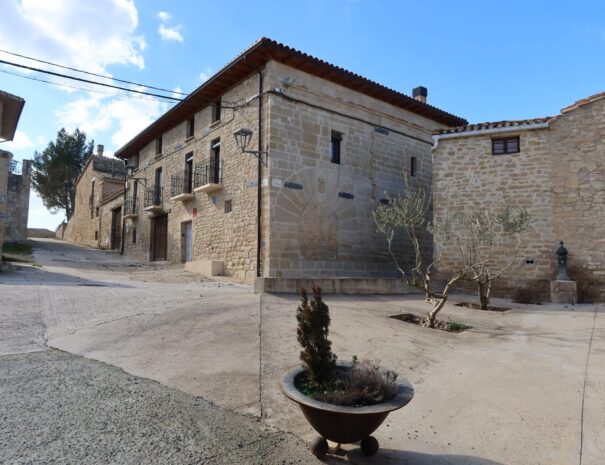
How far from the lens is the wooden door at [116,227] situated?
78.1 feet

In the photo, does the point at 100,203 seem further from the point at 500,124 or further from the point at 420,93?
the point at 500,124

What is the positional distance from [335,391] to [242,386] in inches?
52.1

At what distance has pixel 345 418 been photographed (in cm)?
236

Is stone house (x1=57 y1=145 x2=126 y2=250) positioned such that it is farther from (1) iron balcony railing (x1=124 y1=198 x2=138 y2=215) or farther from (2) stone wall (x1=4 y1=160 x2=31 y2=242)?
(2) stone wall (x1=4 y1=160 x2=31 y2=242)

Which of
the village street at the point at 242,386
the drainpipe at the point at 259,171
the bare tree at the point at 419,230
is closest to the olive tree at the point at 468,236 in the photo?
the bare tree at the point at 419,230

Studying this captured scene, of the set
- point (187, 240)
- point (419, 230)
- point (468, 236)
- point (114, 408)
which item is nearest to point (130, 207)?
point (187, 240)

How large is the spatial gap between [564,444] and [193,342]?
11.7 feet

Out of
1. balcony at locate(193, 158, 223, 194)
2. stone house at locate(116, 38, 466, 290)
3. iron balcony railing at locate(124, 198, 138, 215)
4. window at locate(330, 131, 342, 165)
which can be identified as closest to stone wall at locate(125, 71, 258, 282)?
stone house at locate(116, 38, 466, 290)

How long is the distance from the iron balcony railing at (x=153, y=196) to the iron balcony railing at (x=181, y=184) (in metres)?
1.45

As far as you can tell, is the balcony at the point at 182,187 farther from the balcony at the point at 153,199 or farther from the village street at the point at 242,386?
the village street at the point at 242,386

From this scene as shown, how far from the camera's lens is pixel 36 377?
3457 mm

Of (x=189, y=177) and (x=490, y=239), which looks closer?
(x=490, y=239)

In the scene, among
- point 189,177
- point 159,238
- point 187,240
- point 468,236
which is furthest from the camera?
point 159,238

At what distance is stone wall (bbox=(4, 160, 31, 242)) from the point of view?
22281 millimetres
